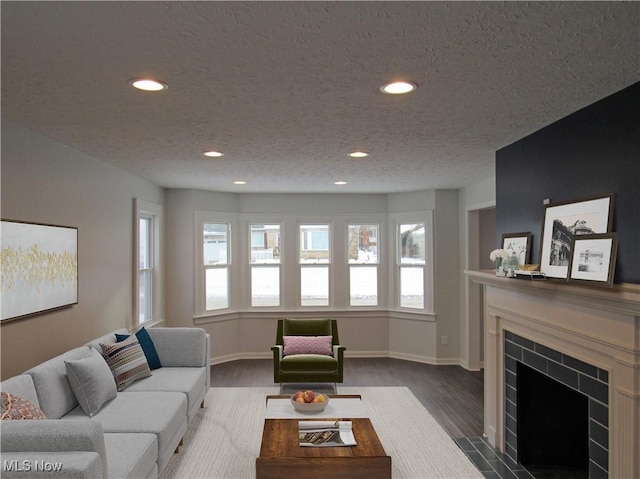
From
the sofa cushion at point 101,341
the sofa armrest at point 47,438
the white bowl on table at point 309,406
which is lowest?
the white bowl on table at point 309,406

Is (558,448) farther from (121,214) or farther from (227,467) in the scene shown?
(121,214)

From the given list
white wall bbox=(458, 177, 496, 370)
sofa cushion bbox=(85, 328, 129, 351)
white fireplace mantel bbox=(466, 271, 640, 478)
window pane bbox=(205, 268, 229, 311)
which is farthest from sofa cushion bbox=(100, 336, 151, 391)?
white wall bbox=(458, 177, 496, 370)

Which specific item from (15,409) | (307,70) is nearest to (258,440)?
(15,409)

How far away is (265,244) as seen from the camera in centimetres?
754

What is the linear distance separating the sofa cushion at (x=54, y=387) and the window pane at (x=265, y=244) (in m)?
4.12

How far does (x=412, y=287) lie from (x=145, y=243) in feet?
12.4

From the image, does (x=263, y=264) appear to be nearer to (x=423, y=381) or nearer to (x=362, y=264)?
(x=362, y=264)

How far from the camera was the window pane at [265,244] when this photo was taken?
7523mm

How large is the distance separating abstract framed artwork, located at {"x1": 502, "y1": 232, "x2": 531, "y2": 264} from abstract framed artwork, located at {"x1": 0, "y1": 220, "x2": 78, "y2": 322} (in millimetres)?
3424

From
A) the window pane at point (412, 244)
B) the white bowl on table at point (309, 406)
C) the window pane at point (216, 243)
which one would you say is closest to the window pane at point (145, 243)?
the window pane at point (216, 243)

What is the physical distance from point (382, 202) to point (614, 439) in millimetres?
5295

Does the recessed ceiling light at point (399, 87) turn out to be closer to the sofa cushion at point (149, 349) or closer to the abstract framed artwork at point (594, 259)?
the abstract framed artwork at point (594, 259)

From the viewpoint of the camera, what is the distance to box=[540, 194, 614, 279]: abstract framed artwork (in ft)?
8.84

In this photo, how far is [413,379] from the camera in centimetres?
617
